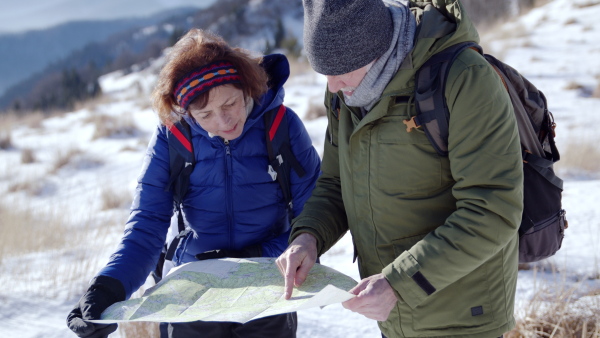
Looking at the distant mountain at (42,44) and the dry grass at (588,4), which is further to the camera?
the distant mountain at (42,44)

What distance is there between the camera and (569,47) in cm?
1172

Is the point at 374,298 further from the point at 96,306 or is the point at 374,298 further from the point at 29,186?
the point at 29,186

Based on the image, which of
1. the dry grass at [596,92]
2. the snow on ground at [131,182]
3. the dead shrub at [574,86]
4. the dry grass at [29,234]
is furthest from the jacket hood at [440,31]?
the dead shrub at [574,86]

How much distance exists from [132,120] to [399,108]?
10.7 m

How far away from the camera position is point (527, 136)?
59.4 inches

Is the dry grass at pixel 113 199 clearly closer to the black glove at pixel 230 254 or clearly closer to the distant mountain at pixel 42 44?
the black glove at pixel 230 254

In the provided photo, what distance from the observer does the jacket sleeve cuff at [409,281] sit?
1327 millimetres

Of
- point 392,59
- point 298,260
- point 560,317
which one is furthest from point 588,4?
point 298,260

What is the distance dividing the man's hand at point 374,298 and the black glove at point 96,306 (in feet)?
2.61

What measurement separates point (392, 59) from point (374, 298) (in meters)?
0.66

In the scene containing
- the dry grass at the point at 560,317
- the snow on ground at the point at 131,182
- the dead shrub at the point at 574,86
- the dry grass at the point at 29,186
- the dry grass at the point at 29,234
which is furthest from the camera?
the dead shrub at the point at 574,86

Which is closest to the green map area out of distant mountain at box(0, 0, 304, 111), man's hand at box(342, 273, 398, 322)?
man's hand at box(342, 273, 398, 322)

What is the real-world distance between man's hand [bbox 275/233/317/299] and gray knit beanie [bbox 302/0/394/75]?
567mm

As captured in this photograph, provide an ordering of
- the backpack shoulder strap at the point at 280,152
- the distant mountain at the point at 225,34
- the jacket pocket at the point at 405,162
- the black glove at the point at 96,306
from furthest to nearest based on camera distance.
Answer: the distant mountain at the point at 225,34 → the backpack shoulder strap at the point at 280,152 → the black glove at the point at 96,306 → the jacket pocket at the point at 405,162
